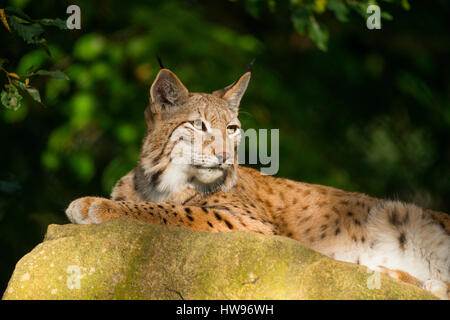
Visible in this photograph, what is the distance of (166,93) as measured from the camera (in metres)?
4.38

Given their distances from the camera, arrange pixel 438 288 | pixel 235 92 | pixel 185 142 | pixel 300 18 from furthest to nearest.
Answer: pixel 300 18 < pixel 235 92 < pixel 185 142 < pixel 438 288

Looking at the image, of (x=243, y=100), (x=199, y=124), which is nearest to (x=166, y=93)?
(x=199, y=124)

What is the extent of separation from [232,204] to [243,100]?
11.2 ft

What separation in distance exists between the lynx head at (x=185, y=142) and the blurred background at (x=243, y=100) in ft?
5.42

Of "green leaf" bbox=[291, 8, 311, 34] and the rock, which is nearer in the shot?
the rock

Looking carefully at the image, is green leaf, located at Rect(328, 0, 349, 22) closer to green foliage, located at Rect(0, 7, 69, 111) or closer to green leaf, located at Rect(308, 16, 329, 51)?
green leaf, located at Rect(308, 16, 329, 51)

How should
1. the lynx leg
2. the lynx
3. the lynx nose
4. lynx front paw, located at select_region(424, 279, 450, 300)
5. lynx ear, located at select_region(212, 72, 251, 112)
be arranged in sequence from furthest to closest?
lynx ear, located at select_region(212, 72, 251, 112) → the lynx nose → the lynx → the lynx leg → lynx front paw, located at select_region(424, 279, 450, 300)

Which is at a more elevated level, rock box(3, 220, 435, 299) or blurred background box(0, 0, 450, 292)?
blurred background box(0, 0, 450, 292)

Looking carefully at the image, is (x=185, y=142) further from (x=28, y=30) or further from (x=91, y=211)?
(x=28, y=30)

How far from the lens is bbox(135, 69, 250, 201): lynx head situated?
13.3 feet

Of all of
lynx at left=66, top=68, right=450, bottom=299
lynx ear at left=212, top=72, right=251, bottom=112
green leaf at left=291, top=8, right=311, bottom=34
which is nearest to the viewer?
lynx at left=66, top=68, right=450, bottom=299

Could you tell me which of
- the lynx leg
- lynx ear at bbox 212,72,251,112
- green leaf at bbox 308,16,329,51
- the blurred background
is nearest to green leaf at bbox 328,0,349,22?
the blurred background

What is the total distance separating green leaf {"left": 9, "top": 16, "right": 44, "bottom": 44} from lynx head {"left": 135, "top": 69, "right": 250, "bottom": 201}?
885 mm

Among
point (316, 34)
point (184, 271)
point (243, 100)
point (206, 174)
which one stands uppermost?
point (243, 100)
